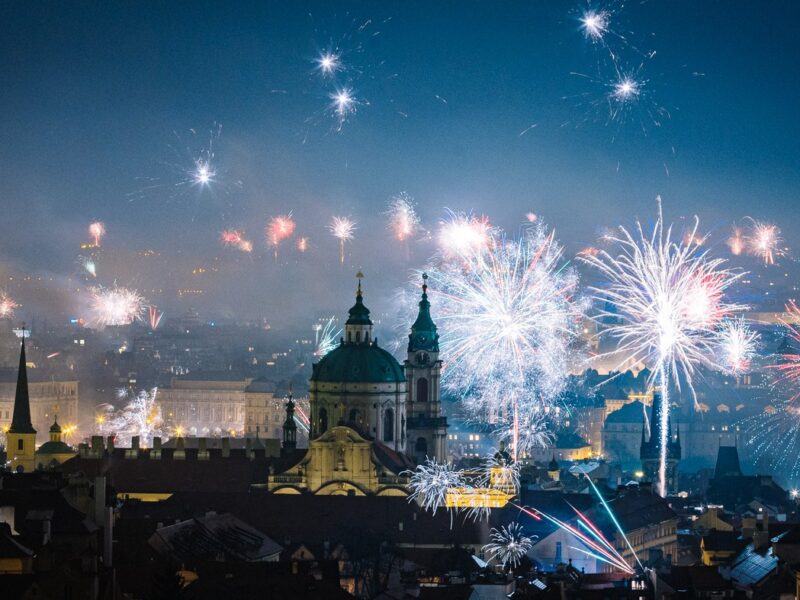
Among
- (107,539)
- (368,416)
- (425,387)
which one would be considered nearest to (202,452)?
(368,416)

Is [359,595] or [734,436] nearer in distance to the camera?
[359,595]

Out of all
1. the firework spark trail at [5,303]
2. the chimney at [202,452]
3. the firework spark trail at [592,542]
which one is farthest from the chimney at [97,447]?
the firework spark trail at [5,303]

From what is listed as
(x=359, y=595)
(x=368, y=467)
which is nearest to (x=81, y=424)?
(x=368, y=467)

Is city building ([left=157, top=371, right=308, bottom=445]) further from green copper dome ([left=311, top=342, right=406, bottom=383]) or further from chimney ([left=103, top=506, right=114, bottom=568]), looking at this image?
chimney ([left=103, top=506, right=114, bottom=568])

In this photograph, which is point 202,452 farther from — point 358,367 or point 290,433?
point 358,367

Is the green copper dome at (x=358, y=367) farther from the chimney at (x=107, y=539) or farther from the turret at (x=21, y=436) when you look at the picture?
the chimney at (x=107, y=539)

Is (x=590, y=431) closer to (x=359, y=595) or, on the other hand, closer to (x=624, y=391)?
(x=624, y=391)
